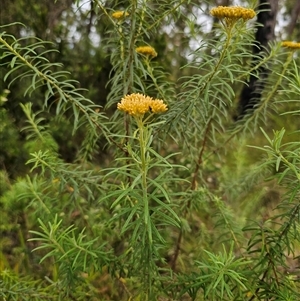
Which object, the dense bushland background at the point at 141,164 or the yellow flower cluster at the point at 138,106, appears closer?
the yellow flower cluster at the point at 138,106

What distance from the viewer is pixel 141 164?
0.99 metres

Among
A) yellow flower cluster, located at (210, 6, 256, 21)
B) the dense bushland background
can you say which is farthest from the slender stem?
yellow flower cluster, located at (210, 6, 256, 21)

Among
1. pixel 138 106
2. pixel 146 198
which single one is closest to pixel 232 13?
pixel 138 106

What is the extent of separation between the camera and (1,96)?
7.82ft

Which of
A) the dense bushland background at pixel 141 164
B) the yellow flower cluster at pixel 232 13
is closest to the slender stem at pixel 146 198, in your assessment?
the dense bushland background at pixel 141 164

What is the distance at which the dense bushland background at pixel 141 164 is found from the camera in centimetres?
122

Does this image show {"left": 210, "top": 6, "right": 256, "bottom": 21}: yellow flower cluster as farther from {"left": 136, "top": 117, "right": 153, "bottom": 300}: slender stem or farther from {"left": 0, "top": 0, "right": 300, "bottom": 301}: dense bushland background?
{"left": 136, "top": 117, "right": 153, "bottom": 300}: slender stem

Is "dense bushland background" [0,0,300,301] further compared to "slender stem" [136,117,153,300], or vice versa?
"dense bushland background" [0,0,300,301]

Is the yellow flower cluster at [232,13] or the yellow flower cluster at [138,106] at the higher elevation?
the yellow flower cluster at [232,13]

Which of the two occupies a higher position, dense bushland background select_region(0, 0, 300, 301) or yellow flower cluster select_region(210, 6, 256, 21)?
yellow flower cluster select_region(210, 6, 256, 21)

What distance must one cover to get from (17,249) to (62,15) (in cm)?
155

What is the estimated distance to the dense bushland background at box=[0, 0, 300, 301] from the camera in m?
1.22

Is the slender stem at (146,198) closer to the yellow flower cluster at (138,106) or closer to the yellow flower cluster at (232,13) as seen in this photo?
the yellow flower cluster at (138,106)

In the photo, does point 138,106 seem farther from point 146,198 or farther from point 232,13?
point 232,13
